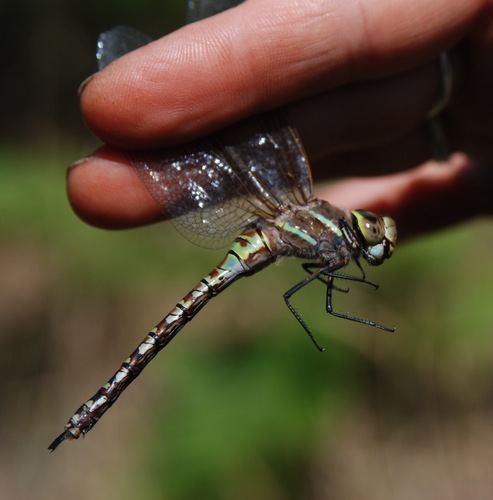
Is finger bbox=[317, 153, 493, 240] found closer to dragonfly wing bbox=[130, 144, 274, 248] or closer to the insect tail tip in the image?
dragonfly wing bbox=[130, 144, 274, 248]

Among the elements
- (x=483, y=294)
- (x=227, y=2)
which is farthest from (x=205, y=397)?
(x=227, y=2)

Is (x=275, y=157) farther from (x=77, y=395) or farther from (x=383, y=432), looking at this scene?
(x=77, y=395)

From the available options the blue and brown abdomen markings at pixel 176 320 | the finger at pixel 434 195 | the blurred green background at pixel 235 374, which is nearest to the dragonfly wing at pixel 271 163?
the blue and brown abdomen markings at pixel 176 320

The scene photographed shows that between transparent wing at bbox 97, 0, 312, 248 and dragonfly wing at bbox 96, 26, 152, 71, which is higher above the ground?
dragonfly wing at bbox 96, 26, 152, 71

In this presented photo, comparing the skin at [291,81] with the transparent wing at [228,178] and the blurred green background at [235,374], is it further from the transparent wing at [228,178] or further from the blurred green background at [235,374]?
the blurred green background at [235,374]

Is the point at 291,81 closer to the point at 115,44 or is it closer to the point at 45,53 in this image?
the point at 115,44

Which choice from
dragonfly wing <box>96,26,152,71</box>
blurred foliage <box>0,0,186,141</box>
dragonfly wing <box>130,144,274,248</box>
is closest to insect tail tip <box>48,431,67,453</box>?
dragonfly wing <box>130,144,274,248</box>
